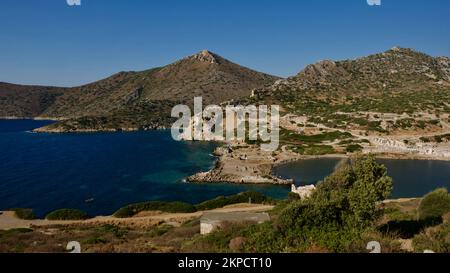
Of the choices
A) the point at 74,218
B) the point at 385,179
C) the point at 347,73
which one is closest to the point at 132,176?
the point at 74,218

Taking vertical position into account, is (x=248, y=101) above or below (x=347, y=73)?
below

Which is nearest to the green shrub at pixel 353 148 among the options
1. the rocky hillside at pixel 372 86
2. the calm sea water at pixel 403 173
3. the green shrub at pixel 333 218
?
the calm sea water at pixel 403 173

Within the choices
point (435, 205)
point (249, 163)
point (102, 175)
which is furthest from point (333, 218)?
point (249, 163)

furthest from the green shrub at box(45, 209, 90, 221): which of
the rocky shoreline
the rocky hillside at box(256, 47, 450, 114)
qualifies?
the rocky hillside at box(256, 47, 450, 114)

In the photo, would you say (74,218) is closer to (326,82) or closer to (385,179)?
(385,179)

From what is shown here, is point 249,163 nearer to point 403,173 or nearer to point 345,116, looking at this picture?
point 403,173

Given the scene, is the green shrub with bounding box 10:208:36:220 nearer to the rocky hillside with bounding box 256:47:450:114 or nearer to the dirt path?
the dirt path

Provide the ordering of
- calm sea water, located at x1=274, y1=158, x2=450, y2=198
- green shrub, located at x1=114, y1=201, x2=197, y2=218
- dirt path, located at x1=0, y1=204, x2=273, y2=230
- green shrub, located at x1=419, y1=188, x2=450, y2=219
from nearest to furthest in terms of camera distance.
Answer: green shrub, located at x1=419, y1=188, x2=450, y2=219, dirt path, located at x1=0, y1=204, x2=273, y2=230, green shrub, located at x1=114, y1=201, x2=197, y2=218, calm sea water, located at x1=274, y1=158, x2=450, y2=198
